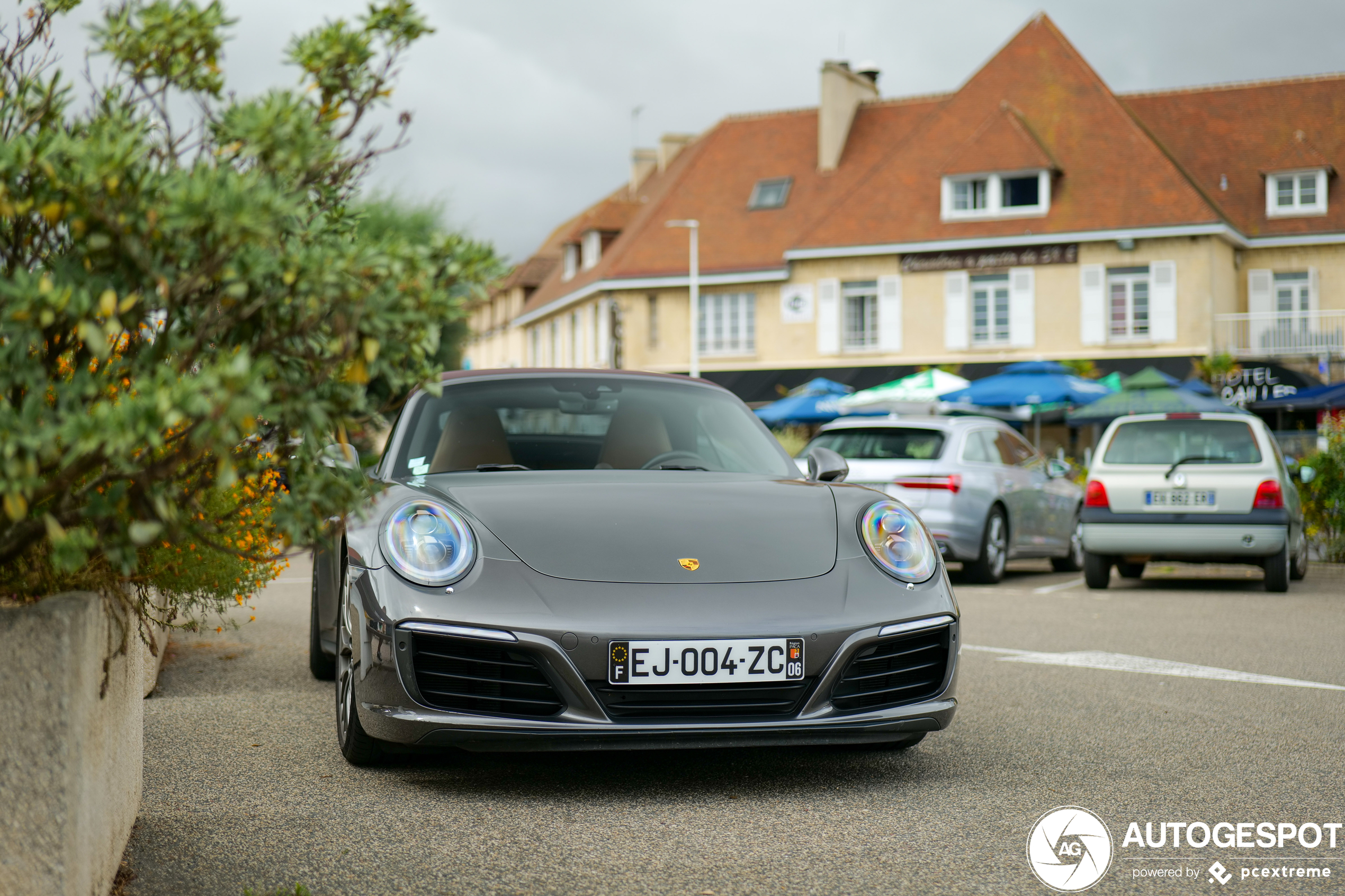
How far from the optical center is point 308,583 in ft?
41.9

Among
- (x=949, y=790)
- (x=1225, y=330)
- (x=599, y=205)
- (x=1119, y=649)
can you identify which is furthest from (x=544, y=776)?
(x=599, y=205)

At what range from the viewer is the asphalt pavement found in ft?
11.1

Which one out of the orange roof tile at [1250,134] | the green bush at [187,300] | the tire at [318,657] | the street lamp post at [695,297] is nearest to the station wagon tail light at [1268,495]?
the tire at [318,657]

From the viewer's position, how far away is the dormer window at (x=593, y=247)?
46.6 metres

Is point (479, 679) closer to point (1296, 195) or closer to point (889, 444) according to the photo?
point (889, 444)

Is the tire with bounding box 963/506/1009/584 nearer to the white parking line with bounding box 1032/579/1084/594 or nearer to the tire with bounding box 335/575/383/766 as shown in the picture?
the white parking line with bounding box 1032/579/1084/594

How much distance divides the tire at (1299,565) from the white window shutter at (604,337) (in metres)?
27.2

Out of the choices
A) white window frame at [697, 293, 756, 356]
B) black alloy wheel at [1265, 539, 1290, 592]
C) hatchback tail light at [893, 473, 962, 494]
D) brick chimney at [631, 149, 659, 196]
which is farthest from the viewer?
brick chimney at [631, 149, 659, 196]

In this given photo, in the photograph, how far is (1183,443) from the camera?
1205 centimetres

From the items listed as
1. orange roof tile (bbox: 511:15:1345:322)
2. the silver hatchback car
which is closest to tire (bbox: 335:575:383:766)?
the silver hatchback car

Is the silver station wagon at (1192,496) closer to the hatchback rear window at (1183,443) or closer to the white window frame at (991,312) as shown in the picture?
the hatchback rear window at (1183,443)

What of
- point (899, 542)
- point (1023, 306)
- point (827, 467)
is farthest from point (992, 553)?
point (1023, 306)

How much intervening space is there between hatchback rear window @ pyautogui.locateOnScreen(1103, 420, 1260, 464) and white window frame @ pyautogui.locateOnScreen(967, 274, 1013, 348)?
2350 centimetres

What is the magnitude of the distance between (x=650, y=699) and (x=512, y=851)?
0.63 metres
